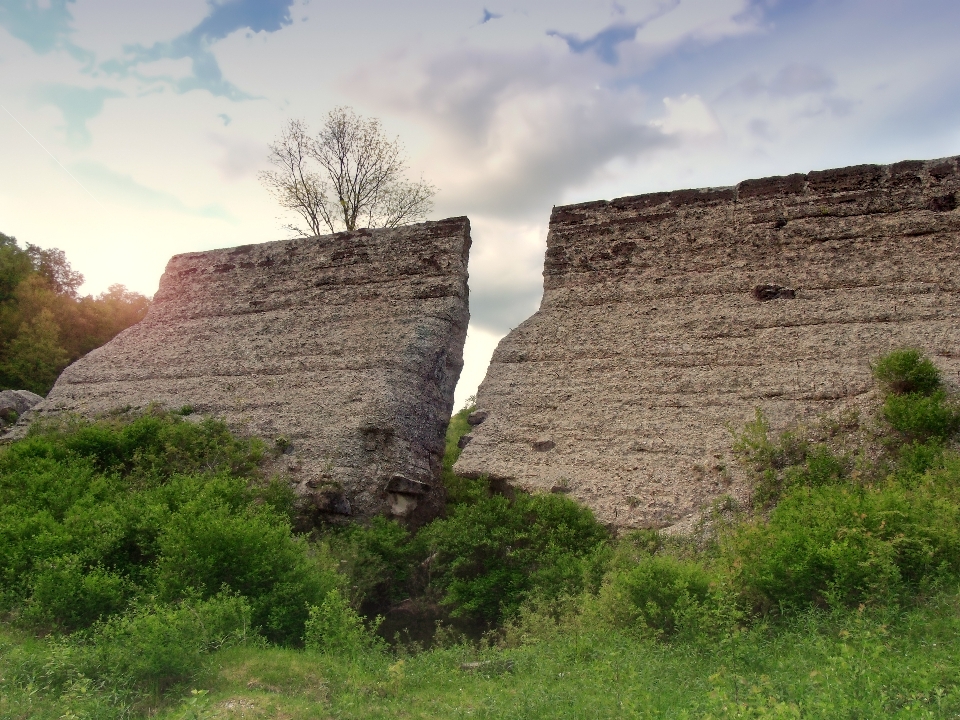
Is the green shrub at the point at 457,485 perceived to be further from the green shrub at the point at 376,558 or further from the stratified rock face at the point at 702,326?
the green shrub at the point at 376,558

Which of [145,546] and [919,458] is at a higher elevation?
[919,458]

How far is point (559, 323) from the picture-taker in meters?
9.45

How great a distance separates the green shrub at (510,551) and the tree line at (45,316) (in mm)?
15538

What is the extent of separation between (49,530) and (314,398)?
3.63 meters

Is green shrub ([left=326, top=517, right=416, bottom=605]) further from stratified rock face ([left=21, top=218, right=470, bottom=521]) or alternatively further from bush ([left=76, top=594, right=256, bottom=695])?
bush ([left=76, top=594, right=256, bottom=695])

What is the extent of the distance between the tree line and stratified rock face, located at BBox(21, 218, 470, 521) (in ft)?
27.8

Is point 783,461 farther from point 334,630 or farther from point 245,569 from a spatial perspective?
point 245,569

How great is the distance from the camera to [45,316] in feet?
64.5

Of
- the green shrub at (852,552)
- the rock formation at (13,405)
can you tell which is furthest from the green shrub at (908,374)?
the rock formation at (13,405)

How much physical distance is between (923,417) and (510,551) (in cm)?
394

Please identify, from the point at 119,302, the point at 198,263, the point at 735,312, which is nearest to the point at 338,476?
the point at 735,312

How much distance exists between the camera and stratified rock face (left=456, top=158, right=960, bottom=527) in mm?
7703

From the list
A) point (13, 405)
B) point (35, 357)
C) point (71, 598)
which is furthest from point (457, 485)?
point (35, 357)

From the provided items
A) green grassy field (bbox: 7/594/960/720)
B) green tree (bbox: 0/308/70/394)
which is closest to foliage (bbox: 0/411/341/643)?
green grassy field (bbox: 7/594/960/720)
